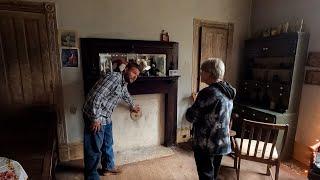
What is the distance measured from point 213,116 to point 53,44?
1999mm

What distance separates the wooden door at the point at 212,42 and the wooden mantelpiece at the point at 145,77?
479mm

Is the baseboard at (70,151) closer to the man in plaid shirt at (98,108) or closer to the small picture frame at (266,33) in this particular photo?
the man in plaid shirt at (98,108)

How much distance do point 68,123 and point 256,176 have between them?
7.85 ft

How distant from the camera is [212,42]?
10.7ft

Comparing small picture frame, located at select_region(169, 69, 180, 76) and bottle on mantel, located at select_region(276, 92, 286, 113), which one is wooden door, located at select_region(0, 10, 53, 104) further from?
bottle on mantel, located at select_region(276, 92, 286, 113)

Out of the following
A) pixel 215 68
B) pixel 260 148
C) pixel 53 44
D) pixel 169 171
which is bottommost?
pixel 169 171

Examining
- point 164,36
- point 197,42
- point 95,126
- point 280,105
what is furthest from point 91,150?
point 280,105

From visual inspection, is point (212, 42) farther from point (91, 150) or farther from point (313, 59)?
point (91, 150)

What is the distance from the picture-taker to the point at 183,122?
3324 millimetres

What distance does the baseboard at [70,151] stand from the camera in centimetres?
270

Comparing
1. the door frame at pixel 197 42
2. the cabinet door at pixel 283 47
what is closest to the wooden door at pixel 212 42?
the door frame at pixel 197 42

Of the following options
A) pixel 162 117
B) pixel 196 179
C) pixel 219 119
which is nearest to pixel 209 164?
pixel 219 119

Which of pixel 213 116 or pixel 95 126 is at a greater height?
pixel 213 116

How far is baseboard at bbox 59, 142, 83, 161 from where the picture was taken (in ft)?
8.86
